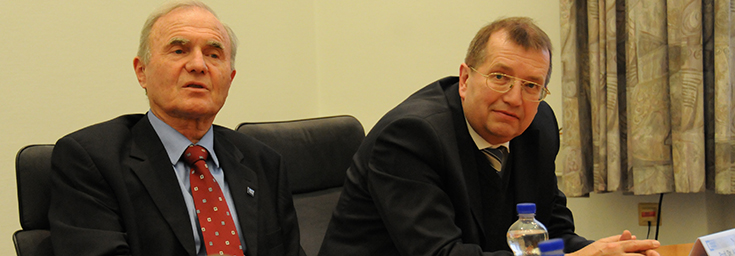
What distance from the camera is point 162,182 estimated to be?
165cm

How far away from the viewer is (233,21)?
3289mm

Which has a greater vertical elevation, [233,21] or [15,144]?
[233,21]

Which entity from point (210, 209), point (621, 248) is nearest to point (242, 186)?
point (210, 209)

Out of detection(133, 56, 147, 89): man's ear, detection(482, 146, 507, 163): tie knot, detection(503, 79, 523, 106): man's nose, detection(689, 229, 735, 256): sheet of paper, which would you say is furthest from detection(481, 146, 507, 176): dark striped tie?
detection(133, 56, 147, 89): man's ear

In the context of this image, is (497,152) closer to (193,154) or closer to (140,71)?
(193,154)

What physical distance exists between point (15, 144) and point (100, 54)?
1.65ft

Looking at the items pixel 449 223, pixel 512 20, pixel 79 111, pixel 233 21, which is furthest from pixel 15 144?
pixel 512 20

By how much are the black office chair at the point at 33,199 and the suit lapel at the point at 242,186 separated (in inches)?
18.2

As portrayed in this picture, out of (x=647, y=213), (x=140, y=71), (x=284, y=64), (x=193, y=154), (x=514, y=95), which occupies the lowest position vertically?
(x=647, y=213)

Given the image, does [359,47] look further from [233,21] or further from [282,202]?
[282,202]

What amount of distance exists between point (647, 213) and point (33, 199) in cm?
260

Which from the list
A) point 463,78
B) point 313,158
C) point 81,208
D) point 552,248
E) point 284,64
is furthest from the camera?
point 284,64

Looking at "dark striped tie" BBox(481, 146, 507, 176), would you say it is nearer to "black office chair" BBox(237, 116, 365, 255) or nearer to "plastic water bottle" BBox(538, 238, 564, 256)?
"black office chair" BBox(237, 116, 365, 255)

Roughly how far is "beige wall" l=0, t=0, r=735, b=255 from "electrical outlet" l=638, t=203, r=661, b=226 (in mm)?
31
